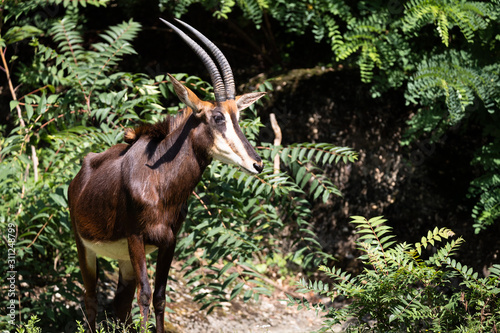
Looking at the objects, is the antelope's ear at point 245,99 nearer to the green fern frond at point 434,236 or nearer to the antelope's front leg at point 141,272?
the antelope's front leg at point 141,272

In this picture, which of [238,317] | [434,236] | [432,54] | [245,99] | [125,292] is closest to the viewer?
[434,236]

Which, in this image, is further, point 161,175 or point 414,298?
point 161,175

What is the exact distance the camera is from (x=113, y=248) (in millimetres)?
4859

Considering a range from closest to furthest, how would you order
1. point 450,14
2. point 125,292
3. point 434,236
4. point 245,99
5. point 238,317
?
1. point 434,236
2. point 245,99
3. point 125,292
4. point 450,14
5. point 238,317

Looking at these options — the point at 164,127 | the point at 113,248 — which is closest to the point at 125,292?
the point at 113,248

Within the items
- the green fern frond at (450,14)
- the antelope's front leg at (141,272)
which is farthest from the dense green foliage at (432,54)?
the antelope's front leg at (141,272)

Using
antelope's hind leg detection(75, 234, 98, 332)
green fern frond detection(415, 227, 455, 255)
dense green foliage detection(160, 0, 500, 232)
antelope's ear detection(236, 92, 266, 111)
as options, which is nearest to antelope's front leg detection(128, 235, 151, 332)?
antelope's hind leg detection(75, 234, 98, 332)

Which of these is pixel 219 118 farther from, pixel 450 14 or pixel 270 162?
pixel 450 14

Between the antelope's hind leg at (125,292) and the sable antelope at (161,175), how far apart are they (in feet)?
1.07

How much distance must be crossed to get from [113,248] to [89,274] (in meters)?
0.60

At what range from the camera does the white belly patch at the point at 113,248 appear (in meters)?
4.75

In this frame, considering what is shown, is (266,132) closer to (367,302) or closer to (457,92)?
(457,92)

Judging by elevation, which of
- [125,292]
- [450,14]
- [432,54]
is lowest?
[125,292]

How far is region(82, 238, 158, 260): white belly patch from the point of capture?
4.75 m
